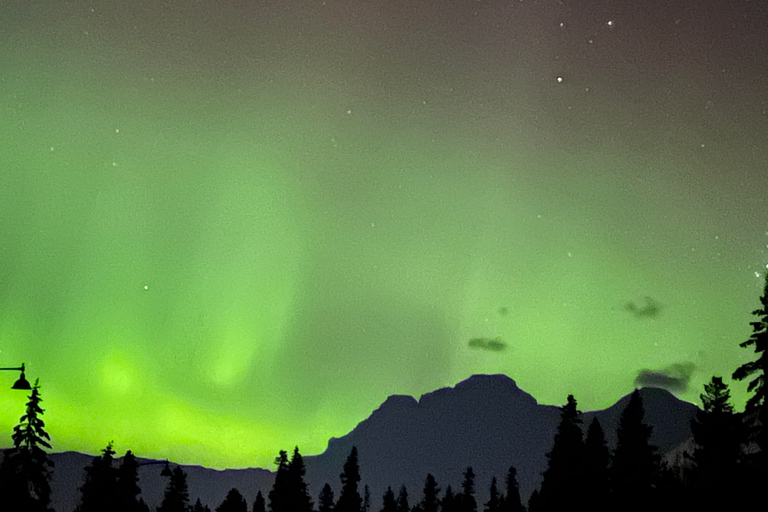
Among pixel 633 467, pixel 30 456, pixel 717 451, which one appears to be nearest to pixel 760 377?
pixel 717 451

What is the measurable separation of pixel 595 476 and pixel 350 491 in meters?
48.1

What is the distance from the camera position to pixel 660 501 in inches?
1510

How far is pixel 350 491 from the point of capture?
90.9 m

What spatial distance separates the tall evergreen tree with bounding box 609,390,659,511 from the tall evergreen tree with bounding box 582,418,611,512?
1.49 meters

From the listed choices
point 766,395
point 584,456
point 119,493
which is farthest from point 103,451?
point 766,395

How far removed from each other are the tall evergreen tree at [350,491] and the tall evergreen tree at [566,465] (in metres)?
42.6

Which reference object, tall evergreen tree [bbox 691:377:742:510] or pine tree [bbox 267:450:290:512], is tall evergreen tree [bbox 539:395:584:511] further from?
Result: pine tree [bbox 267:450:290:512]

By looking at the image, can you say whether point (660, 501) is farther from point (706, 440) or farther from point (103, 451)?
point (103, 451)

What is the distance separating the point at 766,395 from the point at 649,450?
2130 centimetres

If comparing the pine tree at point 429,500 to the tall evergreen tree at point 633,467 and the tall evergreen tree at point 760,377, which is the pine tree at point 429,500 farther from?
the tall evergreen tree at point 760,377

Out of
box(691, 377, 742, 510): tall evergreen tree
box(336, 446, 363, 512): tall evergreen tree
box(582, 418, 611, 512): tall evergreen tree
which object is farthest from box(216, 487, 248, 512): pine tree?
box(691, 377, 742, 510): tall evergreen tree

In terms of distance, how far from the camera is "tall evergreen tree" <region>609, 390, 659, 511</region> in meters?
43.2

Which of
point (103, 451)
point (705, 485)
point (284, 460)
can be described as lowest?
point (705, 485)

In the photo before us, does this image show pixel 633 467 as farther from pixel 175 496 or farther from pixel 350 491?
pixel 175 496
